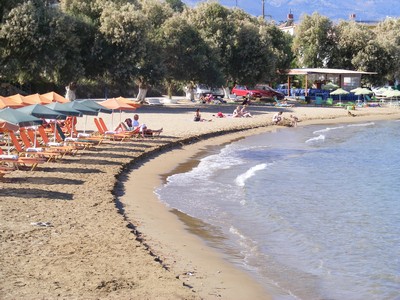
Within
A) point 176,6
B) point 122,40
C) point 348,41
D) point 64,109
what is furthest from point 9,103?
point 176,6

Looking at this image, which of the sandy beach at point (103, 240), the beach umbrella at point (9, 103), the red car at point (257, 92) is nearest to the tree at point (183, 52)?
the red car at point (257, 92)

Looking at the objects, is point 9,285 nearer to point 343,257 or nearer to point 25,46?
point 343,257

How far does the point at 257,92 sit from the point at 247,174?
122 feet

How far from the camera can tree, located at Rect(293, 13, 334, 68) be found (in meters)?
66.8

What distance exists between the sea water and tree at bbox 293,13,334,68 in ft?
121

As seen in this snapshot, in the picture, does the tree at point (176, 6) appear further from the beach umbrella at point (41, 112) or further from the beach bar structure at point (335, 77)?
the beach umbrella at point (41, 112)

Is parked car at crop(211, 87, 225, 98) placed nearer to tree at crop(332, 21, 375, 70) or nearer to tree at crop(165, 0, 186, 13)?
tree at crop(332, 21, 375, 70)

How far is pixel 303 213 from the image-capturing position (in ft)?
55.0

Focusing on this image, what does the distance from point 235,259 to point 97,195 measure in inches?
191

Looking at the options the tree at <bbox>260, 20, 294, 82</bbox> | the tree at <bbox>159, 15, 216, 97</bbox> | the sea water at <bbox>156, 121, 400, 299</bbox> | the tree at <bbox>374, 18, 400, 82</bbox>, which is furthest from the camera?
the tree at <bbox>374, 18, 400, 82</bbox>

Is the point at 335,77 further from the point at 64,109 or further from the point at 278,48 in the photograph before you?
the point at 64,109

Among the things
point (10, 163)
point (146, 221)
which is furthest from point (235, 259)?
point (10, 163)

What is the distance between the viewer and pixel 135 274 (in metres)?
9.88

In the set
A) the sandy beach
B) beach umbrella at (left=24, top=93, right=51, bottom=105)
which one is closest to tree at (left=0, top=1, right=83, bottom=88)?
beach umbrella at (left=24, top=93, right=51, bottom=105)
